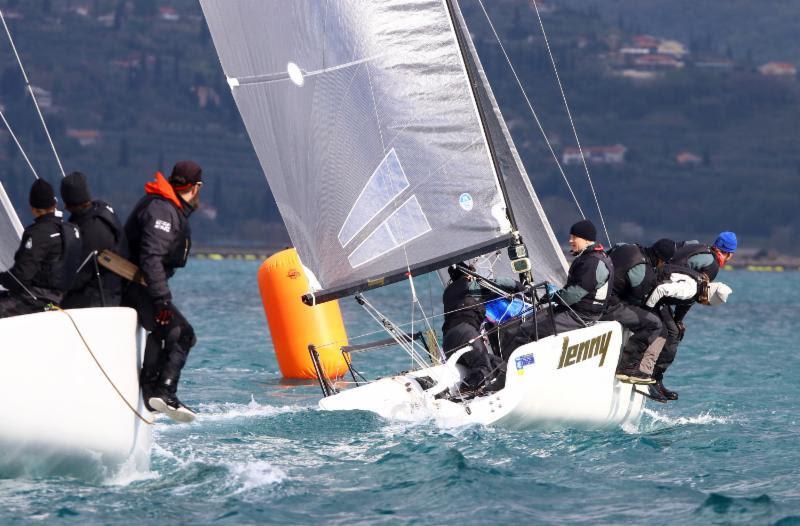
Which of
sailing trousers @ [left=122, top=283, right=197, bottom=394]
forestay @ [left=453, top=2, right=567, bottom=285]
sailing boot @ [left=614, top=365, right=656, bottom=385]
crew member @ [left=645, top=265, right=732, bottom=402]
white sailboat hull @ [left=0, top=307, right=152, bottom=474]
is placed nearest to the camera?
white sailboat hull @ [left=0, top=307, right=152, bottom=474]

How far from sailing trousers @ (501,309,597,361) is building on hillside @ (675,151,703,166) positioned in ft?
552

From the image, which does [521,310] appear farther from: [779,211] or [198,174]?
[779,211]

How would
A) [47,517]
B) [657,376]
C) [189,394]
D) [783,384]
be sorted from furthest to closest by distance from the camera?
[783,384], [189,394], [657,376], [47,517]

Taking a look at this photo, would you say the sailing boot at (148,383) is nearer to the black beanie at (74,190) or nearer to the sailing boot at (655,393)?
the black beanie at (74,190)

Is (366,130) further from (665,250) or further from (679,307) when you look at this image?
(679,307)

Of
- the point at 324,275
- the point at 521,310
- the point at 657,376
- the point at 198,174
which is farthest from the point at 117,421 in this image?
the point at 657,376

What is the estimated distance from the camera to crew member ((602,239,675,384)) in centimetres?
1177

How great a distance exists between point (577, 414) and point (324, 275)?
2.28 metres

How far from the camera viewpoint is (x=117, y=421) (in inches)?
328

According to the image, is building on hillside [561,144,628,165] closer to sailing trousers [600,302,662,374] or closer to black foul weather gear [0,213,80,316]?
sailing trousers [600,302,662,374]

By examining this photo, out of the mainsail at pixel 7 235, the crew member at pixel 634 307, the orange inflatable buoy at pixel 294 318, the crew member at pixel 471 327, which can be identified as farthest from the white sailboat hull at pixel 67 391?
the orange inflatable buoy at pixel 294 318

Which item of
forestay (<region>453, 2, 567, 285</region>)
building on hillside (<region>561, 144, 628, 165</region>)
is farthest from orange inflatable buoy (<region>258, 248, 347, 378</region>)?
building on hillside (<region>561, 144, 628, 165</region>)

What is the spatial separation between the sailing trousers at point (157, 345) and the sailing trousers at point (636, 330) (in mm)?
4453

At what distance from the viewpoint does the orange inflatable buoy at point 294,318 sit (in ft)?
48.7
